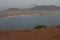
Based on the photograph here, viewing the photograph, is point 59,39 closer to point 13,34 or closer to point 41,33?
point 41,33

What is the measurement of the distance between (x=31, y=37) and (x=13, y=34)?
4.24 ft

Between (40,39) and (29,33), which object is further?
(29,33)

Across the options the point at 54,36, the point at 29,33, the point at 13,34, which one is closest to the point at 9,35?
the point at 13,34

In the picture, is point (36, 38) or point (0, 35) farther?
point (0, 35)

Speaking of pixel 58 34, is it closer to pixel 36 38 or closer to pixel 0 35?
pixel 36 38

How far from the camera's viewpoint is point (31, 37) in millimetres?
12211

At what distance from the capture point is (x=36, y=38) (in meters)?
12.0

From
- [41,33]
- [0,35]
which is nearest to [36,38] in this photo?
[41,33]

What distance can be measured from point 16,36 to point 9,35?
1.62 feet

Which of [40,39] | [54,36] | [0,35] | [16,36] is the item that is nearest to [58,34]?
[54,36]

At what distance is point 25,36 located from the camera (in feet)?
40.9

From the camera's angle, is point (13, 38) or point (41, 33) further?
point (41, 33)

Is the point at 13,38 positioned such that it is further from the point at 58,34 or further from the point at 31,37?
the point at 58,34

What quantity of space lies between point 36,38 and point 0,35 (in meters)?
2.23
